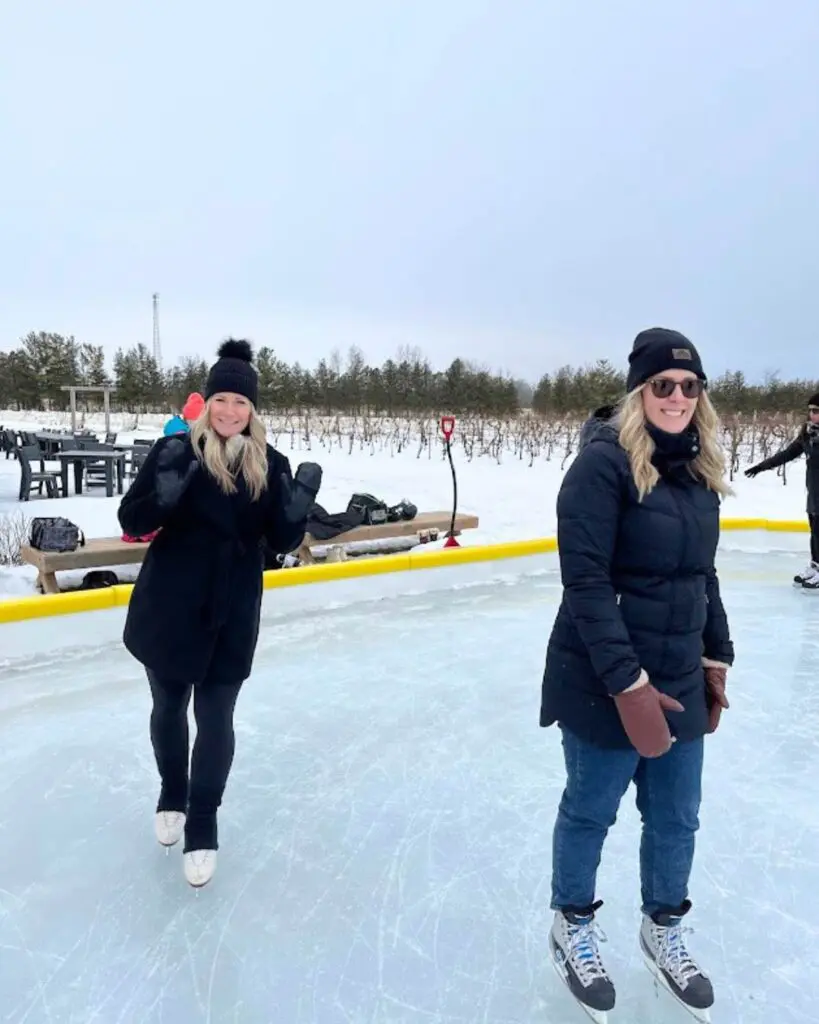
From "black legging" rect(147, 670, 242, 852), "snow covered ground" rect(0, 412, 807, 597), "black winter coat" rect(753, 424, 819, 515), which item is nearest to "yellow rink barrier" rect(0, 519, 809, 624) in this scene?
"snow covered ground" rect(0, 412, 807, 597)

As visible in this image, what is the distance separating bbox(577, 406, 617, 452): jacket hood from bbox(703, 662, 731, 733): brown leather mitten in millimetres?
555

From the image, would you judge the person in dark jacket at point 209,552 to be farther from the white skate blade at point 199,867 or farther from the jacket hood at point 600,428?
the jacket hood at point 600,428

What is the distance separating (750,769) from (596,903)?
1357mm

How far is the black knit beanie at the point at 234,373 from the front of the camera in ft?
6.16

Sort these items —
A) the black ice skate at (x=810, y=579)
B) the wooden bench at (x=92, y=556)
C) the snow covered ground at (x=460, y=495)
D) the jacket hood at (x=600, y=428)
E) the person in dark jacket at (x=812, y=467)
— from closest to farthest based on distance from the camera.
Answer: the jacket hood at (x=600, y=428)
the wooden bench at (x=92, y=556)
the person in dark jacket at (x=812, y=467)
the black ice skate at (x=810, y=579)
the snow covered ground at (x=460, y=495)

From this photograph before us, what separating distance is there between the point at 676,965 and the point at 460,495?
23.9ft

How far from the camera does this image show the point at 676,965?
5.29 ft

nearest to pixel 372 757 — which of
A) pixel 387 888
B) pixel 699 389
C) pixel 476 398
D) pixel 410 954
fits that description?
pixel 387 888

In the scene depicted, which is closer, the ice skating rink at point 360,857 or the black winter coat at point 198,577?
the ice skating rink at point 360,857

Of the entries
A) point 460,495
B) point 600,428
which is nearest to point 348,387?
point 460,495

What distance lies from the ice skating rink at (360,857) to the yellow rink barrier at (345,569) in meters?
0.12

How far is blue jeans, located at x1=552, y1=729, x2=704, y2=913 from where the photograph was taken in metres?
1.52

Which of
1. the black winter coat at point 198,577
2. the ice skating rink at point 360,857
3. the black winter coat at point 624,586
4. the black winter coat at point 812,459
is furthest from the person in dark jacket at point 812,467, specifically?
the black winter coat at point 198,577

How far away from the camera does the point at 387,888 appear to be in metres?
2.02
